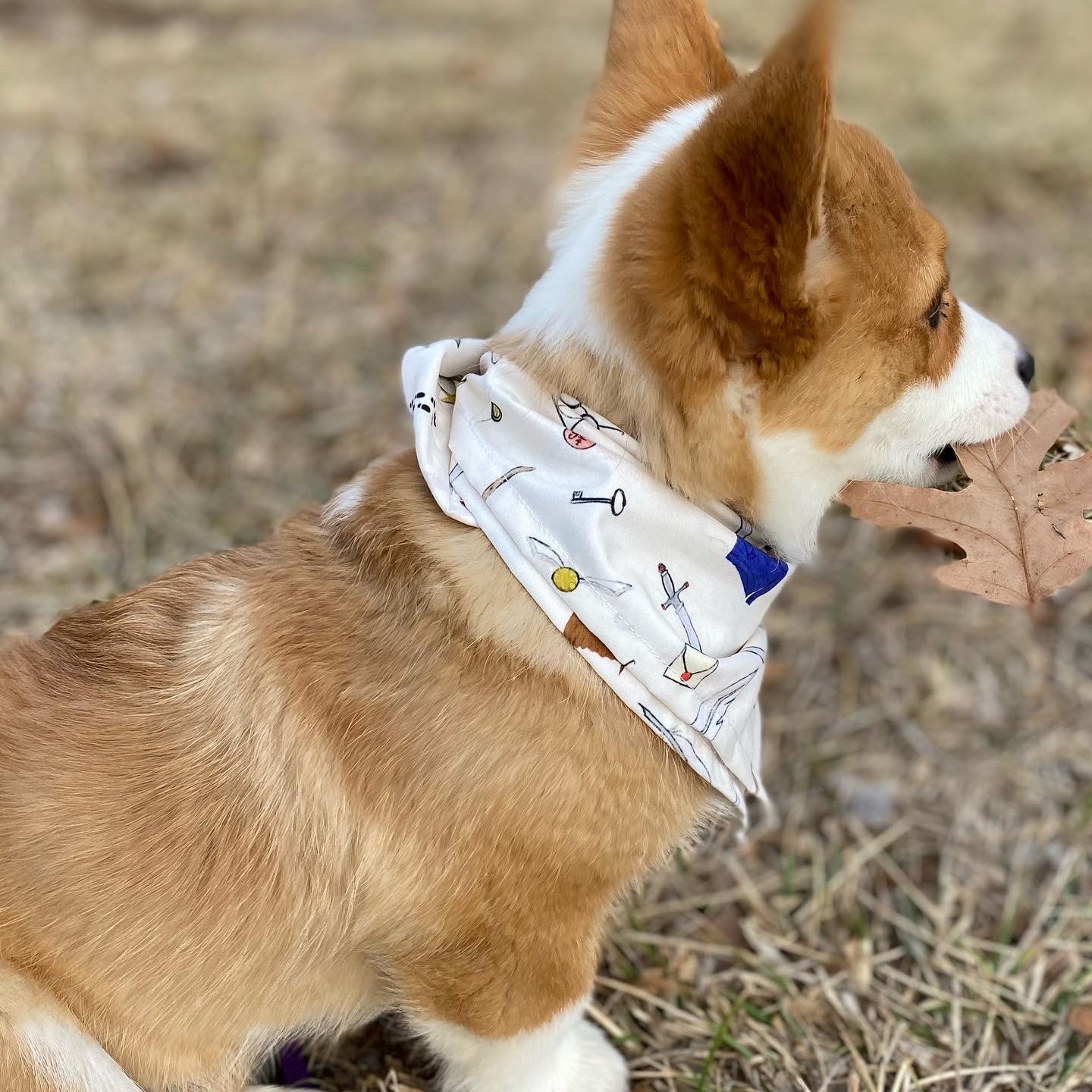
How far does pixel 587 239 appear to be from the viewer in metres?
1.84

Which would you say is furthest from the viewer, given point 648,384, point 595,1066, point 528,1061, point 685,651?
point 595,1066

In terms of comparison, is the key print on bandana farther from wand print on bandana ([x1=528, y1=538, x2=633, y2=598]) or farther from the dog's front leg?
the dog's front leg

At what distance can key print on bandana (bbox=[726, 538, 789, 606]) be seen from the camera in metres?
1.88

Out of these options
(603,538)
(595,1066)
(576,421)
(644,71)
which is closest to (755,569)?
(603,538)

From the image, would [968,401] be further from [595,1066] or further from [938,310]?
[595,1066]

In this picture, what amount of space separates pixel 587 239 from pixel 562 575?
1.81 feet

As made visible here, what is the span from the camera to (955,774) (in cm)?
313

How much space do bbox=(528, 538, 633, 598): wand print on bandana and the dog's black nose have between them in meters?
0.90

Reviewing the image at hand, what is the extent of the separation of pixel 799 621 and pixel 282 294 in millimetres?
2683

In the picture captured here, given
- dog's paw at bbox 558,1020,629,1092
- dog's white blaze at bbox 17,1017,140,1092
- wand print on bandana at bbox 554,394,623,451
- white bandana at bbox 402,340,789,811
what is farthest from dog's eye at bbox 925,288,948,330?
dog's white blaze at bbox 17,1017,140,1092

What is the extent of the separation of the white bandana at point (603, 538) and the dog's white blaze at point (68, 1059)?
103cm

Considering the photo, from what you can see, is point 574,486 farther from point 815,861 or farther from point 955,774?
point 955,774

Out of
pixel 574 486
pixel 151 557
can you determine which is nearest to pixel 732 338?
pixel 574 486

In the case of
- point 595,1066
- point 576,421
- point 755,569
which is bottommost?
point 595,1066
